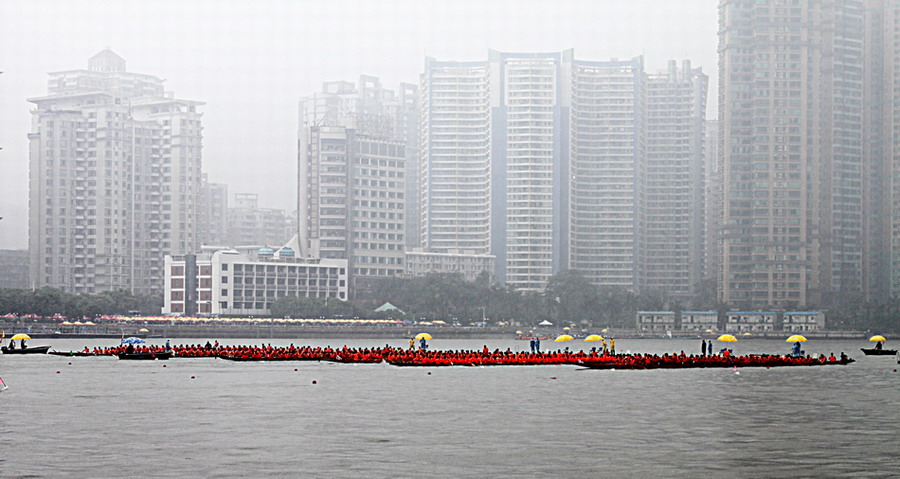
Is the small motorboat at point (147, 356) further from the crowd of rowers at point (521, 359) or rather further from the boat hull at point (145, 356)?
the crowd of rowers at point (521, 359)

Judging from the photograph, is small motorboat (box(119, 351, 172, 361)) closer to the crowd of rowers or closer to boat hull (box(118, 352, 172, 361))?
boat hull (box(118, 352, 172, 361))

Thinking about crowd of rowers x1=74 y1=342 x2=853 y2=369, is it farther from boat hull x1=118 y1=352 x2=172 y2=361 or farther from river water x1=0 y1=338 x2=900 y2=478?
river water x1=0 y1=338 x2=900 y2=478

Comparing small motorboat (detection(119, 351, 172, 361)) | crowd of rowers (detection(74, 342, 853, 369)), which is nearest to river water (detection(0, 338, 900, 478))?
crowd of rowers (detection(74, 342, 853, 369))

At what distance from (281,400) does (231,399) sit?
2.41m

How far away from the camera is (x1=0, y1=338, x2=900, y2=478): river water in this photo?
1449 inches

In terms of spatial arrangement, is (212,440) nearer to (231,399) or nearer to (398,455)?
(398,455)

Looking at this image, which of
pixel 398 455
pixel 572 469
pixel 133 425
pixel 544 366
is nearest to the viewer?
pixel 572 469

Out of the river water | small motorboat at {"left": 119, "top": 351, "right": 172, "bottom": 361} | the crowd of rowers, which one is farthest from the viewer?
small motorboat at {"left": 119, "top": 351, "right": 172, "bottom": 361}

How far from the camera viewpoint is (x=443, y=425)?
157 feet

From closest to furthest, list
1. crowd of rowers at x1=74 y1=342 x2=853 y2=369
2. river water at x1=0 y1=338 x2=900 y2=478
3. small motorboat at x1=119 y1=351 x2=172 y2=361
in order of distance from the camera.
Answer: river water at x1=0 y1=338 x2=900 y2=478 < crowd of rowers at x1=74 y1=342 x2=853 y2=369 < small motorboat at x1=119 y1=351 x2=172 y2=361

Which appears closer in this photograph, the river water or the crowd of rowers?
the river water

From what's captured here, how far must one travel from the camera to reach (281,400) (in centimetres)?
5894

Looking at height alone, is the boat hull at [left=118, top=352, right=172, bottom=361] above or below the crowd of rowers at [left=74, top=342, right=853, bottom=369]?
below

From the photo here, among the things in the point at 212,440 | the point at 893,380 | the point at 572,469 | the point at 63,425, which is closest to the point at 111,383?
the point at 63,425
